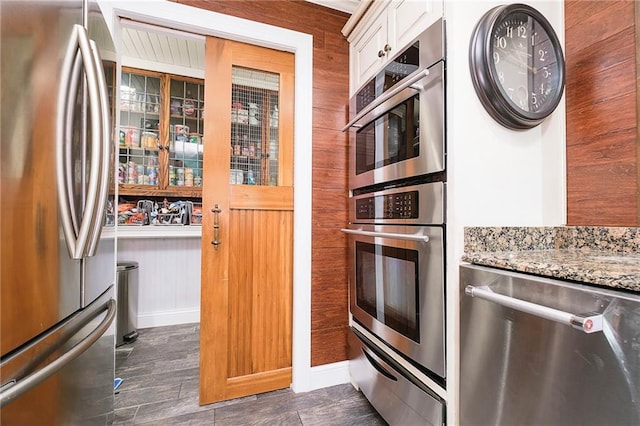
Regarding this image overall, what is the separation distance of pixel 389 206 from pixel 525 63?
0.82m

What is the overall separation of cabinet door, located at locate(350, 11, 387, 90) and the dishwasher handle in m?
1.25

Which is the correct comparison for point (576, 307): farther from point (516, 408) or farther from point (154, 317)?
point (154, 317)

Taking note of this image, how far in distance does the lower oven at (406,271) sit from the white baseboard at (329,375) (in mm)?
467

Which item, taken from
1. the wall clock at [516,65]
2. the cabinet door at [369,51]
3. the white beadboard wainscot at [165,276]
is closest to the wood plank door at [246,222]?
the cabinet door at [369,51]

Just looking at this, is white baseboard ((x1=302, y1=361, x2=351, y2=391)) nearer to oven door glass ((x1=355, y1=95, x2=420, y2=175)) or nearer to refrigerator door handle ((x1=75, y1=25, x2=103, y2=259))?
oven door glass ((x1=355, y1=95, x2=420, y2=175))

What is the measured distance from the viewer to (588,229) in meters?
1.15

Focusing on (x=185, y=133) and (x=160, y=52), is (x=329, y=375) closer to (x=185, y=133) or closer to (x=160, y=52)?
(x=185, y=133)

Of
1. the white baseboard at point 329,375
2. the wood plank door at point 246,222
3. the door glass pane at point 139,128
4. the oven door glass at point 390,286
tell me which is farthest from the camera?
the door glass pane at point 139,128

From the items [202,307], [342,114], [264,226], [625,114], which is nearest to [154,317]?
[202,307]

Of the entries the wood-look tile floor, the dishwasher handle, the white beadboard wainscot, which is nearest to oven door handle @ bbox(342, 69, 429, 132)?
the dishwasher handle

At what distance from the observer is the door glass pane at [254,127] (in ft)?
5.66

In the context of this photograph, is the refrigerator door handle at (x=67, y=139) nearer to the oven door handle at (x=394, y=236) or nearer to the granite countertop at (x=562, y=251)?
the oven door handle at (x=394, y=236)

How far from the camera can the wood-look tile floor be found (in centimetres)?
145

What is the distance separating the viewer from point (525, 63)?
3.76 feet
